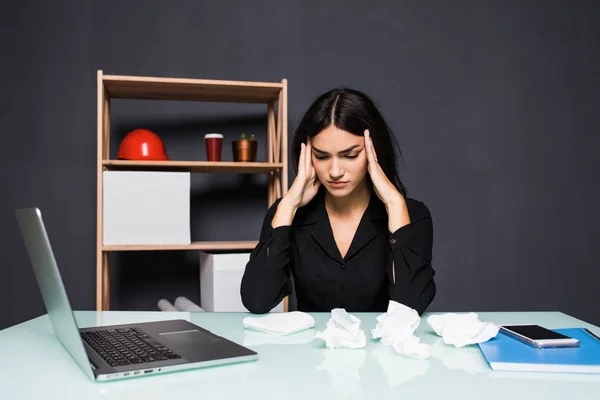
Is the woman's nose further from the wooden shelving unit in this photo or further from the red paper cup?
the red paper cup

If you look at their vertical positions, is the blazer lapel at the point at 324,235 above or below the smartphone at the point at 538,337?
above

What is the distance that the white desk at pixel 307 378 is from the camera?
2.55 ft

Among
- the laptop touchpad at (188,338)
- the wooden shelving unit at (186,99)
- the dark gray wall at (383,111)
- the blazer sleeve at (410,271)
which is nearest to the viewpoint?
the laptop touchpad at (188,338)

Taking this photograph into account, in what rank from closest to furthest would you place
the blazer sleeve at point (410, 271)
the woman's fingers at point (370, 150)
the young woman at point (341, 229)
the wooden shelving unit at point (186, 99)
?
the blazer sleeve at point (410, 271) < the young woman at point (341, 229) < the woman's fingers at point (370, 150) < the wooden shelving unit at point (186, 99)

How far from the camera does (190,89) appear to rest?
2.52 metres

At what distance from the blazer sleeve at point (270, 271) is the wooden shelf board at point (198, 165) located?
739 mm

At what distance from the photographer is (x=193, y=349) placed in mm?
954

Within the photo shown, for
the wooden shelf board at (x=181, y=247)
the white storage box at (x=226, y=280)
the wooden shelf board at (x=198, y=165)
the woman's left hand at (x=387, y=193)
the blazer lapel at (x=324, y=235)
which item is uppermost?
the wooden shelf board at (x=198, y=165)

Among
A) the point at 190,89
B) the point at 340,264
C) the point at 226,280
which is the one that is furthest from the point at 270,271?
the point at 190,89

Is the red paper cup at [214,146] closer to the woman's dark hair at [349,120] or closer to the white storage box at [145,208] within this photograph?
the white storage box at [145,208]

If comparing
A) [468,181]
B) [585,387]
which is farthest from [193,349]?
[468,181]

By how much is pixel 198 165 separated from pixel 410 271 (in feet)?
3.83

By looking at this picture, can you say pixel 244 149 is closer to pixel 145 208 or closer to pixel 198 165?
pixel 198 165

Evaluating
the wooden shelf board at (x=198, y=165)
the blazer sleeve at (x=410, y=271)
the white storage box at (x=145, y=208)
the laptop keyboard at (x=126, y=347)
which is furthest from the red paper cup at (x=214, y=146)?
the laptop keyboard at (x=126, y=347)
